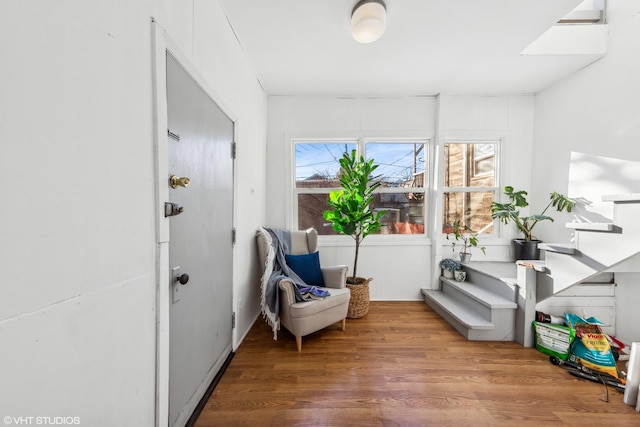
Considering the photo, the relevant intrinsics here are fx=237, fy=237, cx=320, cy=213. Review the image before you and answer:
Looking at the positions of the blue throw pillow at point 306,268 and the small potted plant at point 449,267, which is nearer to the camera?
the blue throw pillow at point 306,268

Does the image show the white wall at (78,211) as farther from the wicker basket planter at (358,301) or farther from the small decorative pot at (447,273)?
the small decorative pot at (447,273)

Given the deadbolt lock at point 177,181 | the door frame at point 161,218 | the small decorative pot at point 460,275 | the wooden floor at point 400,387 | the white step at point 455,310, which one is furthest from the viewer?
the small decorative pot at point 460,275

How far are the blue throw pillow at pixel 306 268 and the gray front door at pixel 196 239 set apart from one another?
0.78 meters

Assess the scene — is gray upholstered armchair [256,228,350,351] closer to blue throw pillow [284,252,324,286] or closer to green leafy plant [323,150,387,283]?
blue throw pillow [284,252,324,286]

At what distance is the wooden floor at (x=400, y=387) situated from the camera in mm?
1391

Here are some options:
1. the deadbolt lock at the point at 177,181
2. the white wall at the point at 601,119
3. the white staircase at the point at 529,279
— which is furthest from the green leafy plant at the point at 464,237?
the deadbolt lock at the point at 177,181

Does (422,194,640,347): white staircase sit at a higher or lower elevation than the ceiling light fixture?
lower

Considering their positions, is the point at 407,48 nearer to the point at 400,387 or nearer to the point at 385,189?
the point at 385,189

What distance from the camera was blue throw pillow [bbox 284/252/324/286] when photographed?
249 cm

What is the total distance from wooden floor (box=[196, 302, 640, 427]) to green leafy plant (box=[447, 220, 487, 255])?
1.14m

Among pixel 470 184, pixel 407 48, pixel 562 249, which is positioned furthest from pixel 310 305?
pixel 470 184

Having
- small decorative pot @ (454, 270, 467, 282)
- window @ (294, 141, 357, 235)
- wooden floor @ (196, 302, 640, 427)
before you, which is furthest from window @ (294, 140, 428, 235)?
wooden floor @ (196, 302, 640, 427)

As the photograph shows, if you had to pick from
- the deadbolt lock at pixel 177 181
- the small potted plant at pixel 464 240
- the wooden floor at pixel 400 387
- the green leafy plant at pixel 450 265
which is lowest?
the wooden floor at pixel 400 387

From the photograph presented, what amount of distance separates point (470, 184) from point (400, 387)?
2655mm
